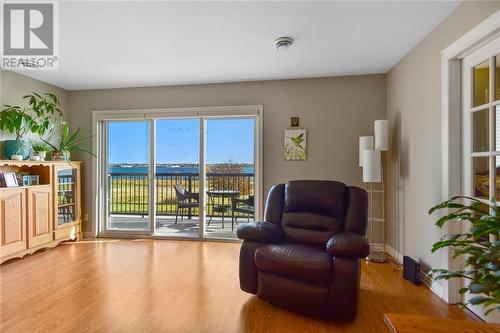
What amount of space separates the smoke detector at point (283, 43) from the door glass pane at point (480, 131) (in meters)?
1.66

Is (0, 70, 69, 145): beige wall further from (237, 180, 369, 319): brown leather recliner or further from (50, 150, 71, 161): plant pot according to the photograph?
(237, 180, 369, 319): brown leather recliner

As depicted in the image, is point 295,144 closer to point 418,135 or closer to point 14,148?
point 418,135

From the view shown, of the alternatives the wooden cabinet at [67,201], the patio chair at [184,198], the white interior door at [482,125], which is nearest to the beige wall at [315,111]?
the patio chair at [184,198]

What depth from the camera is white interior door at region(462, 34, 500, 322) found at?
1780 mm

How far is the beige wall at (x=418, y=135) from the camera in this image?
2186 mm

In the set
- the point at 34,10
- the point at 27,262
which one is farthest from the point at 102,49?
the point at 27,262

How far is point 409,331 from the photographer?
98cm

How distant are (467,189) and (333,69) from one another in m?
2.02

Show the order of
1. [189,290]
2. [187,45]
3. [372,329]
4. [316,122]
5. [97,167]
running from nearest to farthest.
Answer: [372,329]
[189,290]
[187,45]
[316,122]
[97,167]

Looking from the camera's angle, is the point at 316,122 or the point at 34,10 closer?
the point at 34,10

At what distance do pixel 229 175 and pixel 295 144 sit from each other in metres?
1.17

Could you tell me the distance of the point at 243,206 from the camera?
409 cm

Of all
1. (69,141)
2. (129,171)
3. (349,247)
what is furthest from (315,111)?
(69,141)

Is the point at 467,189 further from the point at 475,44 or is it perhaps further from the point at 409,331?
the point at 409,331
